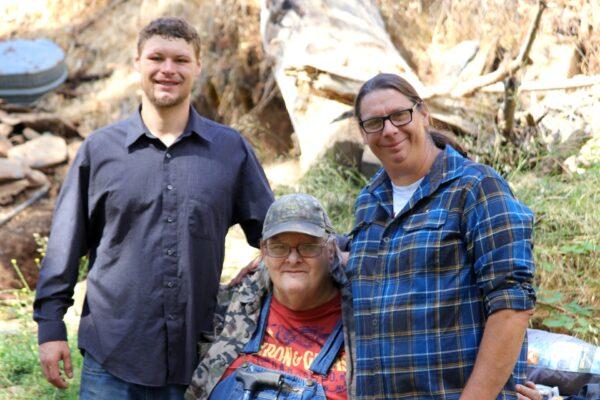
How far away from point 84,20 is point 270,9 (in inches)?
149

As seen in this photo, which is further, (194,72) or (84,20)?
(84,20)

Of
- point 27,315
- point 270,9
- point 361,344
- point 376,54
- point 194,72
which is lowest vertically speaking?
point 27,315

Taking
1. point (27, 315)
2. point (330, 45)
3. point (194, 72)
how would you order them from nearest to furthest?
point (194, 72) → point (27, 315) → point (330, 45)

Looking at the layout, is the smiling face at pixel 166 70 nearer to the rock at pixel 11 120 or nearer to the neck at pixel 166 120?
the neck at pixel 166 120

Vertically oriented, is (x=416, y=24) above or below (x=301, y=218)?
above

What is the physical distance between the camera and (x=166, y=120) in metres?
3.20

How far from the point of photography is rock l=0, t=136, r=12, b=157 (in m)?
8.16

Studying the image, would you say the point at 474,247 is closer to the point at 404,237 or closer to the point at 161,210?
the point at 404,237

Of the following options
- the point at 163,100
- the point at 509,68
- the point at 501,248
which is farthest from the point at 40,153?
the point at 501,248

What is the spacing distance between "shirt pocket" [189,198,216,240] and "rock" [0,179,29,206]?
16.9 feet

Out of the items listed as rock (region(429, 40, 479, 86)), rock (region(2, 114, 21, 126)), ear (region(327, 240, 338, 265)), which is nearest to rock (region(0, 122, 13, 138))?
rock (region(2, 114, 21, 126))

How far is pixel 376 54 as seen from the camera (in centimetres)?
670

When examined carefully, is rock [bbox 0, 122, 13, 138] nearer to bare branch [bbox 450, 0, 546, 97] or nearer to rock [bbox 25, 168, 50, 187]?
rock [bbox 25, 168, 50, 187]

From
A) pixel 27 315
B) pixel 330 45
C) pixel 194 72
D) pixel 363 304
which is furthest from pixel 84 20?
pixel 363 304
